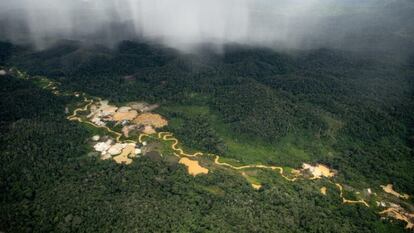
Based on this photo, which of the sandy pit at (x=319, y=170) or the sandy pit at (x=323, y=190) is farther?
the sandy pit at (x=319, y=170)

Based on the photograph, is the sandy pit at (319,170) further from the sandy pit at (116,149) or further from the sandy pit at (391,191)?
the sandy pit at (116,149)

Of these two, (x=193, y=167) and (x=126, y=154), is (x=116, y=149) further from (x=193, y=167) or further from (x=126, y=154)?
(x=193, y=167)

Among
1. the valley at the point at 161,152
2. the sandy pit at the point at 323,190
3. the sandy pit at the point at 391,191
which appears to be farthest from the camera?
the sandy pit at the point at 391,191

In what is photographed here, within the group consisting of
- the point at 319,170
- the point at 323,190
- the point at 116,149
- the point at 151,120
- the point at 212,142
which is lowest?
the point at 323,190

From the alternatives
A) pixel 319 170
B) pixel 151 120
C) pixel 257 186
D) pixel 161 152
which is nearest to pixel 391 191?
pixel 319 170

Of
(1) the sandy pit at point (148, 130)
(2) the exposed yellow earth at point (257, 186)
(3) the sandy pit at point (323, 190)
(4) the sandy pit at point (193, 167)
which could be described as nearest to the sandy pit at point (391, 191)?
(3) the sandy pit at point (323, 190)

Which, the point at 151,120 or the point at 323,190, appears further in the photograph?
the point at 151,120
